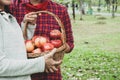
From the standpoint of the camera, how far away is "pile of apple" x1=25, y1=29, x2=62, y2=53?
2.88 metres

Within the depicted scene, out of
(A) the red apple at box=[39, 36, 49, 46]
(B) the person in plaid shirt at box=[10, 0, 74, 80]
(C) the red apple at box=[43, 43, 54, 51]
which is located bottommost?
(C) the red apple at box=[43, 43, 54, 51]

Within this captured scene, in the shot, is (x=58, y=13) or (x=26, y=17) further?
(x=58, y=13)

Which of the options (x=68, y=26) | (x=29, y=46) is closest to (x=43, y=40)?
(x=29, y=46)

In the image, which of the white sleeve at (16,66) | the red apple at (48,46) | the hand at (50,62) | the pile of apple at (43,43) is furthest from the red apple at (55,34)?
the white sleeve at (16,66)

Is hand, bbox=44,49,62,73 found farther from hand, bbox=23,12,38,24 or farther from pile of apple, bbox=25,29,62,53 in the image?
hand, bbox=23,12,38,24

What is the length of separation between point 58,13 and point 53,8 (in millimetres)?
65

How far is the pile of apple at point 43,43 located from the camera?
2.88 m

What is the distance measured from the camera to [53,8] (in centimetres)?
329

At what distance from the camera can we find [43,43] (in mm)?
2938

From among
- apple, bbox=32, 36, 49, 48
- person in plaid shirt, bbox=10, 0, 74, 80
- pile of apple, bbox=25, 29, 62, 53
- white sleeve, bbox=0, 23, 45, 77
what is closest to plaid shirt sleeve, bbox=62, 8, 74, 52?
person in plaid shirt, bbox=10, 0, 74, 80

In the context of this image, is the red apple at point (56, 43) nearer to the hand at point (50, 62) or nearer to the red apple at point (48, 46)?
the red apple at point (48, 46)

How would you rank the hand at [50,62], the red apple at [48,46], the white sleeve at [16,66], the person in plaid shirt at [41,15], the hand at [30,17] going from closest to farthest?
the white sleeve at [16,66] < the hand at [50,62] < the red apple at [48,46] < the hand at [30,17] < the person in plaid shirt at [41,15]

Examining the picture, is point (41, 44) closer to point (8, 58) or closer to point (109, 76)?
point (8, 58)

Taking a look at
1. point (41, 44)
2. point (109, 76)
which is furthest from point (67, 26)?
point (109, 76)
